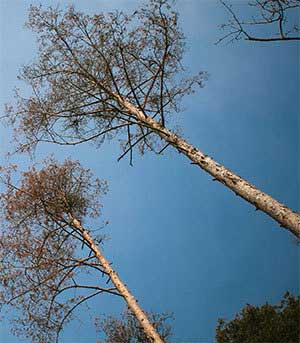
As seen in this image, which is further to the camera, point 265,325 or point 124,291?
point 265,325

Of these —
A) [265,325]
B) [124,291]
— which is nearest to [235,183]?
[124,291]

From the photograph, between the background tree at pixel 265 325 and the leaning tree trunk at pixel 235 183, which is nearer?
the leaning tree trunk at pixel 235 183

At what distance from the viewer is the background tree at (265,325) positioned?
10734 mm

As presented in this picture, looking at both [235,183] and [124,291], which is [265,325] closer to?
[124,291]

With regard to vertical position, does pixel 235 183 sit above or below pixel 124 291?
below

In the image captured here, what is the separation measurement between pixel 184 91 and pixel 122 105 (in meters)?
1.34

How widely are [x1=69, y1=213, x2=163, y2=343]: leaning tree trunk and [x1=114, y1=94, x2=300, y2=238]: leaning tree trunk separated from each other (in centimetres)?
274

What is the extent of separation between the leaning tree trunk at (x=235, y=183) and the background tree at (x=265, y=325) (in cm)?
672

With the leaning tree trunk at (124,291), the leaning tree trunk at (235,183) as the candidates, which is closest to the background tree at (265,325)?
Result: the leaning tree trunk at (124,291)

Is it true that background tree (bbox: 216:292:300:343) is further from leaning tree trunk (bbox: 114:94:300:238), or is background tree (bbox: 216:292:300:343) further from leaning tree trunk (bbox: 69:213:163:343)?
leaning tree trunk (bbox: 114:94:300:238)

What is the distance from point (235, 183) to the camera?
543 centimetres

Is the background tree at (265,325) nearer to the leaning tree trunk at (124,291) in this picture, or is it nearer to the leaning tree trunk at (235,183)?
the leaning tree trunk at (124,291)

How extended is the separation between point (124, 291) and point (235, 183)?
10.7 feet

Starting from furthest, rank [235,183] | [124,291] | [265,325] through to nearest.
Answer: [265,325]
[124,291]
[235,183]
